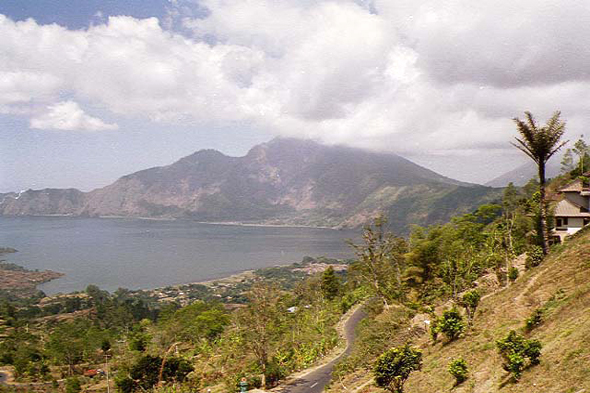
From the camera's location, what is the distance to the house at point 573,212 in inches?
821

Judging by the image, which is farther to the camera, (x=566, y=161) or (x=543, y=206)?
(x=566, y=161)

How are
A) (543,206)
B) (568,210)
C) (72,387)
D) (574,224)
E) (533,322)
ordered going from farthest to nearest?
(72,387)
(568,210)
(574,224)
(543,206)
(533,322)

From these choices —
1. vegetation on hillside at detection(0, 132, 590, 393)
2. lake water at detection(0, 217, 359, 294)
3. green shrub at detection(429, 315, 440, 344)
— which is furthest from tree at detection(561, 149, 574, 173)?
lake water at detection(0, 217, 359, 294)

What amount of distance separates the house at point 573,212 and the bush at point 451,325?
11.7m

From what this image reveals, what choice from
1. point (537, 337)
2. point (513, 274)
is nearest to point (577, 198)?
point (513, 274)

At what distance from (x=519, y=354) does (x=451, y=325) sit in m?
4.97

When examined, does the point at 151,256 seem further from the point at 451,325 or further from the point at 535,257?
the point at 451,325

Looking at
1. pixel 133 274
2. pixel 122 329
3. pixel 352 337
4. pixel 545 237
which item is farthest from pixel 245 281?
pixel 545 237

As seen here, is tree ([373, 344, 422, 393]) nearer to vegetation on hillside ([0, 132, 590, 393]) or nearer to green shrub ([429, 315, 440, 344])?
vegetation on hillside ([0, 132, 590, 393])

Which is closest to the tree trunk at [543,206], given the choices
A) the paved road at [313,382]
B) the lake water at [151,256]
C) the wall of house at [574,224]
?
the wall of house at [574,224]

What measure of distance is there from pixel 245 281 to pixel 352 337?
76.0 meters

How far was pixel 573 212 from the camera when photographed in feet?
69.3

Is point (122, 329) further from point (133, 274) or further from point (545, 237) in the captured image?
point (133, 274)

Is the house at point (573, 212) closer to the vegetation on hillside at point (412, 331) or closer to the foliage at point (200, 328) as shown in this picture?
the vegetation on hillside at point (412, 331)
